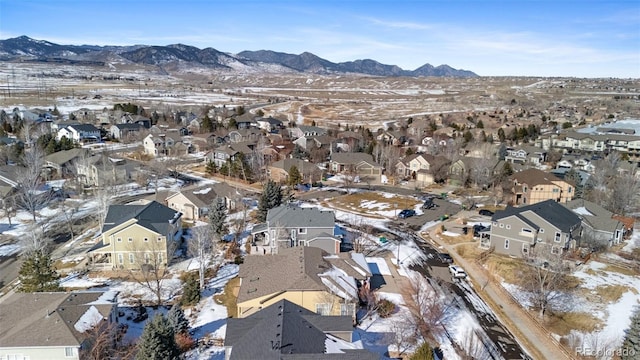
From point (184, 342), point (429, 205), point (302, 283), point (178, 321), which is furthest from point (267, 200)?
point (184, 342)

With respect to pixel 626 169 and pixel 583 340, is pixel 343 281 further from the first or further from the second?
pixel 626 169

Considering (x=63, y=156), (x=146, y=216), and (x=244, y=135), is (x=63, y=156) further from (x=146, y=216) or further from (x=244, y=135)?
(x=146, y=216)

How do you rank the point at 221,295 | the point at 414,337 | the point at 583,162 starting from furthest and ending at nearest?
the point at 583,162
the point at 221,295
the point at 414,337

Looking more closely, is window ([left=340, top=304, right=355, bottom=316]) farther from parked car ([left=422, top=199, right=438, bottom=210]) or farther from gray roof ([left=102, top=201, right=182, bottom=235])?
parked car ([left=422, top=199, right=438, bottom=210])

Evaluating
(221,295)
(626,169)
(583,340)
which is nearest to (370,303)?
(221,295)

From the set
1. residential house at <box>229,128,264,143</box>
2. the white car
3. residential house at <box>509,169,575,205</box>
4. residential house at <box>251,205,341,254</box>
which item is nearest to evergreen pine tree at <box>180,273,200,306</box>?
residential house at <box>251,205,341,254</box>

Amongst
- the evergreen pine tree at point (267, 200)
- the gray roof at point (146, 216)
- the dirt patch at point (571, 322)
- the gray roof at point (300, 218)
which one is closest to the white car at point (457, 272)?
the dirt patch at point (571, 322)
